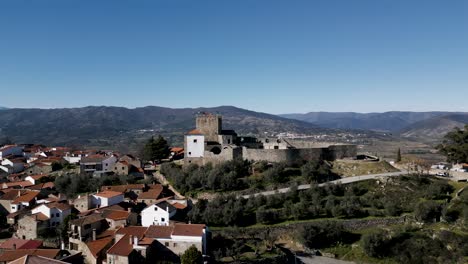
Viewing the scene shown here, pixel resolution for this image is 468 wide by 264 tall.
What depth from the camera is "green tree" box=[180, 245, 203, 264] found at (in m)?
25.9

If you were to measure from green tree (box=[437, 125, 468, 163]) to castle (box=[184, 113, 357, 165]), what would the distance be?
10.8 m

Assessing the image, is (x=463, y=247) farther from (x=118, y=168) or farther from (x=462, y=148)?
(x=118, y=168)

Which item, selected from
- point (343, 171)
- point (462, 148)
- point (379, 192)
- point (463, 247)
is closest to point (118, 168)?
point (343, 171)

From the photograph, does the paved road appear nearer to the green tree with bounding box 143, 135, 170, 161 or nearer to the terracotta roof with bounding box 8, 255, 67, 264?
the green tree with bounding box 143, 135, 170, 161

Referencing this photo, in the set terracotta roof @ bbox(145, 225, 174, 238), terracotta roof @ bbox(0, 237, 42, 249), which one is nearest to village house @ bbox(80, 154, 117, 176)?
terracotta roof @ bbox(0, 237, 42, 249)

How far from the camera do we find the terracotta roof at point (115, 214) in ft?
106

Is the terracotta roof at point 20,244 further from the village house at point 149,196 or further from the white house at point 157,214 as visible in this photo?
the village house at point 149,196

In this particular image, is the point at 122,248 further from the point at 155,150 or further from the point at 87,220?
the point at 155,150

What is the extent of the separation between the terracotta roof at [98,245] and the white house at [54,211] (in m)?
6.99

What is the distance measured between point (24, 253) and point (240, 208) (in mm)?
16350

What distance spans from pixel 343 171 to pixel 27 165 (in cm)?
4188

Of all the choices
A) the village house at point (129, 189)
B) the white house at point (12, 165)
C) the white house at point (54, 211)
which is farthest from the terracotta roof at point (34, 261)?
the white house at point (12, 165)

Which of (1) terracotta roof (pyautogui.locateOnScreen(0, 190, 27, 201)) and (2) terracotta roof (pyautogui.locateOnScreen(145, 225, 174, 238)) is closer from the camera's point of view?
(2) terracotta roof (pyautogui.locateOnScreen(145, 225, 174, 238))

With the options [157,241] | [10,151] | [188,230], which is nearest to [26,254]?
[157,241]
